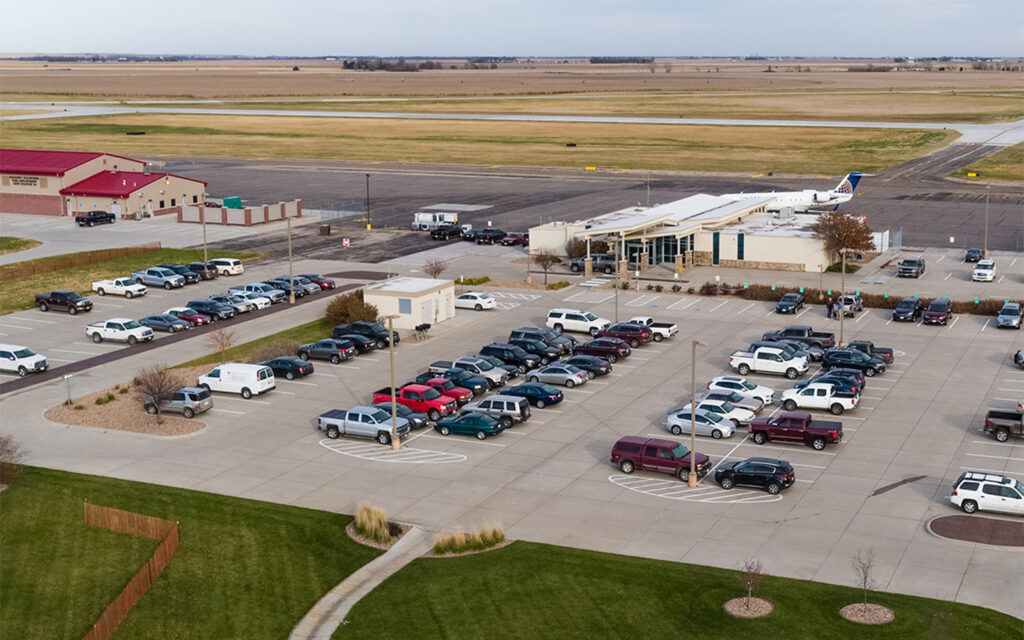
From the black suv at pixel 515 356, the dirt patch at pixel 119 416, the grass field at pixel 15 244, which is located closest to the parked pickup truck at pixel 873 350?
the black suv at pixel 515 356

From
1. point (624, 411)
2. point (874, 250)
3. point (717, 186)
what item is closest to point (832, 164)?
point (717, 186)

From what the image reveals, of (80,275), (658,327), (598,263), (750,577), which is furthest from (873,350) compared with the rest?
(80,275)

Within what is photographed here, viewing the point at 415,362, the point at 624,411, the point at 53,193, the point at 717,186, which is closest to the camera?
the point at 624,411

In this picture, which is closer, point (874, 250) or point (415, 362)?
point (415, 362)

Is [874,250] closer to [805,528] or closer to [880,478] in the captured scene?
[880,478]

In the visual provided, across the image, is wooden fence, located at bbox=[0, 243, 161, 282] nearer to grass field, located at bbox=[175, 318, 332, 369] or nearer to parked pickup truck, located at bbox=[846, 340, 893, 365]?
grass field, located at bbox=[175, 318, 332, 369]

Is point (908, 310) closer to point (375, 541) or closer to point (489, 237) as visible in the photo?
point (489, 237)

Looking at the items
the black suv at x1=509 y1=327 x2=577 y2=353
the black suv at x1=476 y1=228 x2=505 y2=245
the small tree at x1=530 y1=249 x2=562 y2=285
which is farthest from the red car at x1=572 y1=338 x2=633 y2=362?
the black suv at x1=476 y1=228 x2=505 y2=245

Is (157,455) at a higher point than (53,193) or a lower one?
lower
